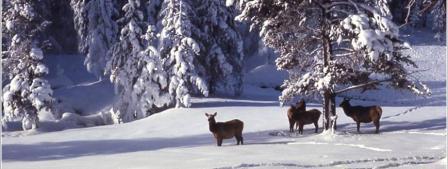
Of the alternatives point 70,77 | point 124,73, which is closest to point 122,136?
point 124,73

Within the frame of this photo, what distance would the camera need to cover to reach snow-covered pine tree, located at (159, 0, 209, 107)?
32344 mm

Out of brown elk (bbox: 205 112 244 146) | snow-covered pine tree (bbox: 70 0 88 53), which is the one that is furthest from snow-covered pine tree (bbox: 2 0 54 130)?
brown elk (bbox: 205 112 244 146)

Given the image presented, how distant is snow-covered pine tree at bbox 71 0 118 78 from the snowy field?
474 inches

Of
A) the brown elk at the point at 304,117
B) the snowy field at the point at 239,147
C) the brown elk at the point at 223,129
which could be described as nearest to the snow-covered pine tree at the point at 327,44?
the brown elk at the point at 304,117

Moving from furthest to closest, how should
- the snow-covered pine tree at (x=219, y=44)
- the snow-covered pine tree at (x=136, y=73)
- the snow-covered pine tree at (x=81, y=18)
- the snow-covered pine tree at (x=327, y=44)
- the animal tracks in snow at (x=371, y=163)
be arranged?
the snow-covered pine tree at (x=81, y=18) → the snow-covered pine tree at (x=219, y=44) → the snow-covered pine tree at (x=136, y=73) → the snow-covered pine tree at (x=327, y=44) → the animal tracks in snow at (x=371, y=163)

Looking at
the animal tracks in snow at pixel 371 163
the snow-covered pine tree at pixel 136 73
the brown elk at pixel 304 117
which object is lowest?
the animal tracks in snow at pixel 371 163

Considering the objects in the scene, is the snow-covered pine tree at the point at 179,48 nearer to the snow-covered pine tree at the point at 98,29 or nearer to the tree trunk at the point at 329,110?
the snow-covered pine tree at the point at 98,29

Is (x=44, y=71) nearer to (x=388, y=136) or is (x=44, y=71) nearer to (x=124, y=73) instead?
(x=124, y=73)

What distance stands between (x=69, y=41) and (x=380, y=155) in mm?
45953

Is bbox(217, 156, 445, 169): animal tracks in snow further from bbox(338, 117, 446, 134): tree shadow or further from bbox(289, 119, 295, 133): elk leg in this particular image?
bbox(289, 119, 295, 133): elk leg

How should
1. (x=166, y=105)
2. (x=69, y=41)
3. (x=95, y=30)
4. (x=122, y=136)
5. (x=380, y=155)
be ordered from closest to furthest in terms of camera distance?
(x=380, y=155), (x=122, y=136), (x=166, y=105), (x=95, y=30), (x=69, y=41)

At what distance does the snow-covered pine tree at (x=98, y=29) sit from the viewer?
43906mm

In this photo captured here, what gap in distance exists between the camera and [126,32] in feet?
114

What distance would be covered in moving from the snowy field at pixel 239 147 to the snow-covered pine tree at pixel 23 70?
4.24ft
